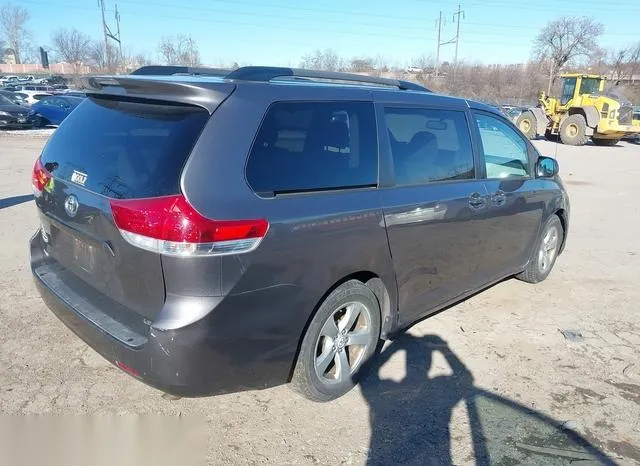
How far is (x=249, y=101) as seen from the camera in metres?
2.52

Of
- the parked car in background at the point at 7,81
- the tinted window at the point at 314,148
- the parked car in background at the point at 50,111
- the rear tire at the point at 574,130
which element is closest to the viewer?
the tinted window at the point at 314,148

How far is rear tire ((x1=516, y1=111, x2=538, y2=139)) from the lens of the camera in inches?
933

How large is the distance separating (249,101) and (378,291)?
1.42m

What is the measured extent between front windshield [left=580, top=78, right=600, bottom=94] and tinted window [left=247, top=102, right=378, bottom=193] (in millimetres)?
25343

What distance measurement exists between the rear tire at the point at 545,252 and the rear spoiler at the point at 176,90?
3681 millimetres

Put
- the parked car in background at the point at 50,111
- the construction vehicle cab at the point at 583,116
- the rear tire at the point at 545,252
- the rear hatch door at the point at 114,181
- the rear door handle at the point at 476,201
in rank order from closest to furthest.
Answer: the rear hatch door at the point at 114,181 → the rear door handle at the point at 476,201 → the rear tire at the point at 545,252 → the parked car in background at the point at 50,111 → the construction vehicle cab at the point at 583,116

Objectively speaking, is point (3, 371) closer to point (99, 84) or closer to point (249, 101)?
point (99, 84)

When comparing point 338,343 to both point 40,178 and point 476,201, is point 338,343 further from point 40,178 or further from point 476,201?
point 40,178

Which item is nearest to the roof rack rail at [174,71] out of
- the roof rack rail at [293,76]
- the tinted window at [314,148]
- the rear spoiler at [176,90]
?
the roof rack rail at [293,76]

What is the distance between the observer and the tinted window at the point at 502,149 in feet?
13.8

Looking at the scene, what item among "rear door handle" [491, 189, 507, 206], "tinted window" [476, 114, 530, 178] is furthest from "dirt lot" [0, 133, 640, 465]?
"tinted window" [476, 114, 530, 178]

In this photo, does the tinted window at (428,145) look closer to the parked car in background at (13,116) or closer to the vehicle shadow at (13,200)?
the vehicle shadow at (13,200)

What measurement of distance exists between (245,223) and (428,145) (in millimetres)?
1752

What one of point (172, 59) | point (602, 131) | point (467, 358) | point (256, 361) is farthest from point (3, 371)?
point (172, 59)
